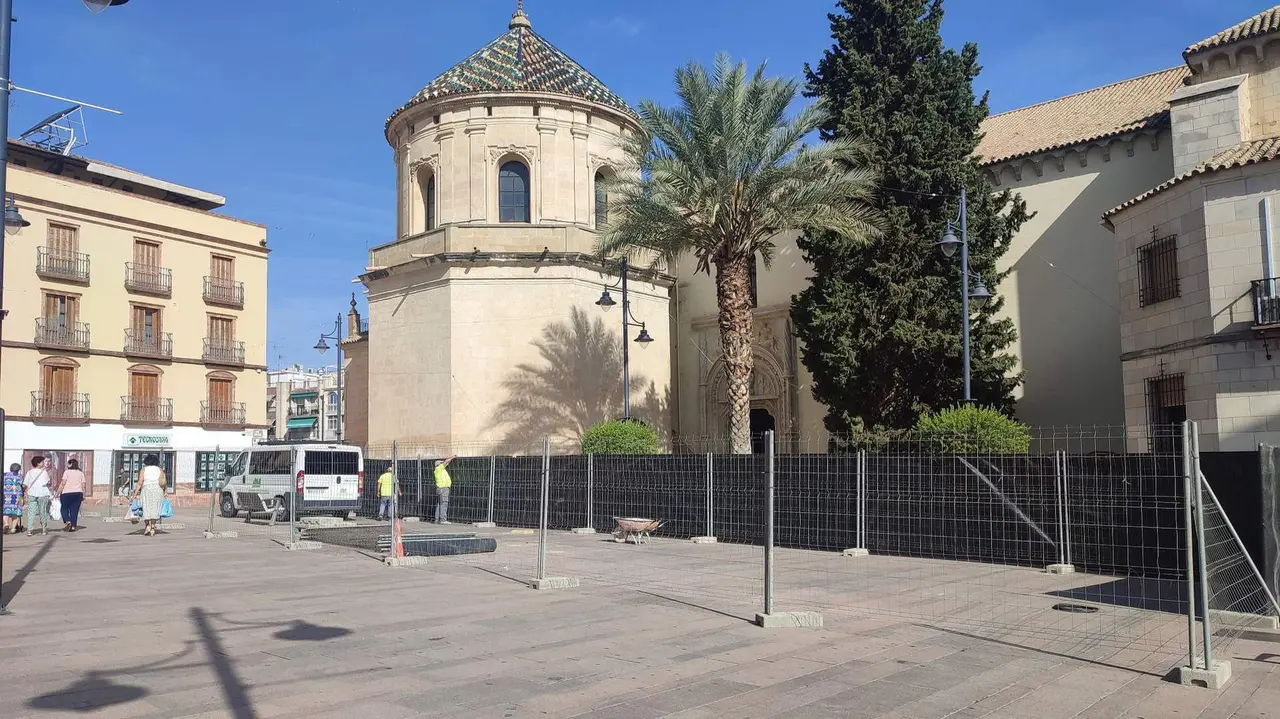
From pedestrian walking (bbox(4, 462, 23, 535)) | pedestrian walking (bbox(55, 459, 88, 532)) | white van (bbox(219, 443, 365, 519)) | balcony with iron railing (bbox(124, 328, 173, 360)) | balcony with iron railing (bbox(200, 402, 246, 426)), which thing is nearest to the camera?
pedestrian walking (bbox(4, 462, 23, 535))

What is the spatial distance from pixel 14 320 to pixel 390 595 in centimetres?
3364

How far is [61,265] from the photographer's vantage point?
38.9 meters

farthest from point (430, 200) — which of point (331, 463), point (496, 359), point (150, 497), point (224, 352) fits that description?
point (224, 352)

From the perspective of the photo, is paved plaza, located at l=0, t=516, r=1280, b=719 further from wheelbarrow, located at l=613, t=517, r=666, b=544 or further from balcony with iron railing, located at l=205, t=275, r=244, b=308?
balcony with iron railing, located at l=205, t=275, r=244, b=308

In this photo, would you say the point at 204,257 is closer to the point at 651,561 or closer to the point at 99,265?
the point at 99,265

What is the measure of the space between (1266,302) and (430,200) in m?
24.4

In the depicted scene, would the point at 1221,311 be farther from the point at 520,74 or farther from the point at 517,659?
the point at 520,74

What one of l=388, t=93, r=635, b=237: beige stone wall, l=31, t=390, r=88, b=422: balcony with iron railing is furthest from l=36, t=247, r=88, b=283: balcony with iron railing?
l=388, t=93, r=635, b=237: beige stone wall

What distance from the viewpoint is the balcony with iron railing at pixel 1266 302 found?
18.8 meters

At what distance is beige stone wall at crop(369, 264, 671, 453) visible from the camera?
2986 centimetres

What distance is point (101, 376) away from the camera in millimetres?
40125

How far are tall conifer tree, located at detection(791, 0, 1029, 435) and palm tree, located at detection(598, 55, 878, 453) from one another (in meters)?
2.45

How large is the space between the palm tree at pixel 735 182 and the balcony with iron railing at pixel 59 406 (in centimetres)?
2751

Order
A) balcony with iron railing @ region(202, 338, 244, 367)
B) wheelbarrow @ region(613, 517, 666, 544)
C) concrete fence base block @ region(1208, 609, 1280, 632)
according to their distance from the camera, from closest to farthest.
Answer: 1. concrete fence base block @ region(1208, 609, 1280, 632)
2. wheelbarrow @ region(613, 517, 666, 544)
3. balcony with iron railing @ region(202, 338, 244, 367)
